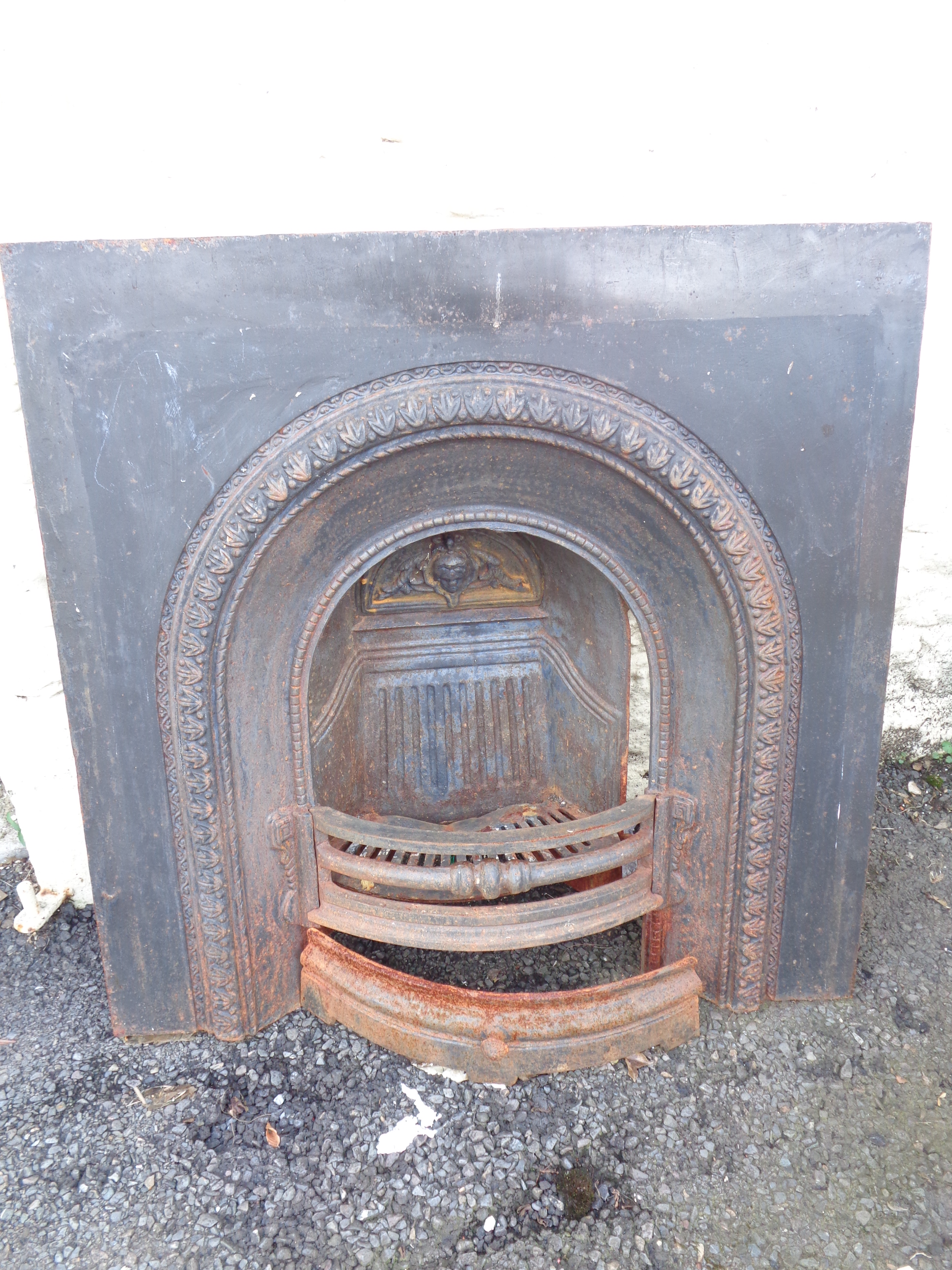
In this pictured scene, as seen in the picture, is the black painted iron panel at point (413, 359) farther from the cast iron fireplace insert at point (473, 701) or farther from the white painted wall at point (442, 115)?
the white painted wall at point (442, 115)

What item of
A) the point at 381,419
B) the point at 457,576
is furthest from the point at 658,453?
the point at 457,576

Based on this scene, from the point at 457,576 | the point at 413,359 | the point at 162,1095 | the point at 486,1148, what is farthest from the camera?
the point at 457,576

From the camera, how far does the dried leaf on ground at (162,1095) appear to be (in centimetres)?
167

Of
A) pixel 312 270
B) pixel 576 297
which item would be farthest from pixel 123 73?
pixel 576 297

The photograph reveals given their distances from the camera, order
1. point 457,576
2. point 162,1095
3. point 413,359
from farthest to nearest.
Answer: point 457,576
point 162,1095
point 413,359

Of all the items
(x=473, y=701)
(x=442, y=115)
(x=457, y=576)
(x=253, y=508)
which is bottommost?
(x=473, y=701)

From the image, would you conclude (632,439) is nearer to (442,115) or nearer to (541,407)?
(541,407)

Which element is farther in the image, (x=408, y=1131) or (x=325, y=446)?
(x=408, y=1131)

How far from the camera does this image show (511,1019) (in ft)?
5.62

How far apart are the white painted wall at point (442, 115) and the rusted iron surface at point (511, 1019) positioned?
1497mm

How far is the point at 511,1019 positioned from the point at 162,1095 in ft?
2.37

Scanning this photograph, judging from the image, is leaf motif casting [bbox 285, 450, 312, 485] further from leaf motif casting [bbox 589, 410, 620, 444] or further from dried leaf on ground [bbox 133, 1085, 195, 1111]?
dried leaf on ground [bbox 133, 1085, 195, 1111]

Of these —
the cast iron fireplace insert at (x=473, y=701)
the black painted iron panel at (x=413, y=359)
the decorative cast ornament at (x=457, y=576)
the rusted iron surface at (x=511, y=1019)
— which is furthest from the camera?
the decorative cast ornament at (x=457, y=576)

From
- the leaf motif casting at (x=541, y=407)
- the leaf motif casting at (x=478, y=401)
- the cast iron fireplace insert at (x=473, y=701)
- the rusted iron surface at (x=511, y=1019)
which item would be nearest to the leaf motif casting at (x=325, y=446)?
the cast iron fireplace insert at (x=473, y=701)
